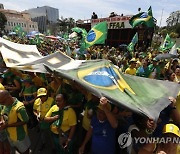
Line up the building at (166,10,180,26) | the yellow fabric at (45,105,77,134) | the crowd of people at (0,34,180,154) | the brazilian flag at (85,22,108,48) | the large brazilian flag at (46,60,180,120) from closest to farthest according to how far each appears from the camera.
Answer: the large brazilian flag at (46,60,180,120) < the crowd of people at (0,34,180,154) < the yellow fabric at (45,105,77,134) < the brazilian flag at (85,22,108,48) < the building at (166,10,180,26)

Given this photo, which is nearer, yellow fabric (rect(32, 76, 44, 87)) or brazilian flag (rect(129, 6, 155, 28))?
yellow fabric (rect(32, 76, 44, 87))

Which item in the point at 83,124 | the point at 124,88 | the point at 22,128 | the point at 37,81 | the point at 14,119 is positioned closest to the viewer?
the point at 124,88

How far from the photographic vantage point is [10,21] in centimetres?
8806

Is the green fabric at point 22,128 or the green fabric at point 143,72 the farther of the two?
the green fabric at point 143,72

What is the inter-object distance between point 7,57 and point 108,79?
8.37 feet

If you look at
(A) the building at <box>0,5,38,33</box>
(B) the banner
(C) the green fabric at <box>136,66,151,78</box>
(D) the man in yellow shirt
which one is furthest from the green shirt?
(A) the building at <box>0,5,38,33</box>

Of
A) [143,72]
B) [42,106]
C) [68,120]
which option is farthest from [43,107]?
[143,72]

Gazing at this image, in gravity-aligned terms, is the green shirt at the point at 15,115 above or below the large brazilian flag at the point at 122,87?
below

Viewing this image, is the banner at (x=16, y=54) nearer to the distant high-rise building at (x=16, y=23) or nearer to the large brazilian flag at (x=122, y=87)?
the large brazilian flag at (x=122, y=87)

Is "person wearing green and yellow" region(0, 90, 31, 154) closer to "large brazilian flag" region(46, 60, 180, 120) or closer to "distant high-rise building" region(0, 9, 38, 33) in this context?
"large brazilian flag" region(46, 60, 180, 120)

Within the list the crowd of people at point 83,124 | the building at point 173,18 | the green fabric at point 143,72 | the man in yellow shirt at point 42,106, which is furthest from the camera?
the building at point 173,18

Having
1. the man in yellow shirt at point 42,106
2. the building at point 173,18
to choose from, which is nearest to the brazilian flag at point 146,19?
the man in yellow shirt at point 42,106

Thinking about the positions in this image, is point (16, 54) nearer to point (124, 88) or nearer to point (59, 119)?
point (59, 119)

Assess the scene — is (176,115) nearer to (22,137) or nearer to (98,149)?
(98,149)
